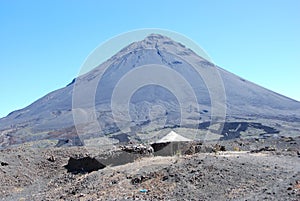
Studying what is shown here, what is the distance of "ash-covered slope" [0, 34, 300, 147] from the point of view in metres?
72.4

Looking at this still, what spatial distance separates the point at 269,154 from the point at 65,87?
381 ft

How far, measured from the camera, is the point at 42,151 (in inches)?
872

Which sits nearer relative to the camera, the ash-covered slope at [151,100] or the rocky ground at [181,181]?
the rocky ground at [181,181]

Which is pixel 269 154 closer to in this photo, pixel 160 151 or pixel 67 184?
pixel 160 151

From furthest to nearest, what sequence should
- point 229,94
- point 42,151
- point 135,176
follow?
point 229,94
point 42,151
point 135,176

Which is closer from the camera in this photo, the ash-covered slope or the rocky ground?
the rocky ground

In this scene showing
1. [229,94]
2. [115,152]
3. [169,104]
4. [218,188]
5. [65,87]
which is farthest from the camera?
[65,87]

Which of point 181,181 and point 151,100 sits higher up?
point 151,100

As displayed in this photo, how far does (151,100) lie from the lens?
90.9 m

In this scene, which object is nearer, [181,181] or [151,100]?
[181,181]

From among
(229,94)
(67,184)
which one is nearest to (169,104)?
(229,94)

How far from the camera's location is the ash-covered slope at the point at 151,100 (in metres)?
72.4

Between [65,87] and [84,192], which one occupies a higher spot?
[65,87]

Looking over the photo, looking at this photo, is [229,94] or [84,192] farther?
[229,94]
